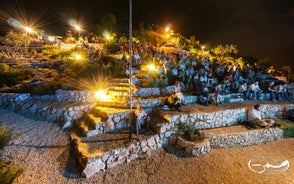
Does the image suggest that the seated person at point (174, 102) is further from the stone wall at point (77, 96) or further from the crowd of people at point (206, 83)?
the stone wall at point (77, 96)

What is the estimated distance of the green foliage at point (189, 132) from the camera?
7.00 metres

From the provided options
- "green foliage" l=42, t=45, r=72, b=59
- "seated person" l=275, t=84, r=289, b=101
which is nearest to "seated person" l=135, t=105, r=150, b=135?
"seated person" l=275, t=84, r=289, b=101

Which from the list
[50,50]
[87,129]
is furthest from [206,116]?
[50,50]

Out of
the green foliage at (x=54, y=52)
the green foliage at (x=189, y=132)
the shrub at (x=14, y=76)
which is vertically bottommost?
the green foliage at (x=189, y=132)

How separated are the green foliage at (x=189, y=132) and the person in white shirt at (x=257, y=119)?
10.9ft

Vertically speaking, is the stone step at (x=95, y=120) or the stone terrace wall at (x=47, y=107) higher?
the stone terrace wall at (x=47, y=107)

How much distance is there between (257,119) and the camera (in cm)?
843

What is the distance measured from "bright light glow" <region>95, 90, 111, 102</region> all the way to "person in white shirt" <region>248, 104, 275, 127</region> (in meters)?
7.34

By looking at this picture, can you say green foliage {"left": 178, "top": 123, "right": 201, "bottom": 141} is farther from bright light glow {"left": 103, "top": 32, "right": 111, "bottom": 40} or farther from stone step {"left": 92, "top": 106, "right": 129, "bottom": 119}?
bright light glow {"left": 103, "top": 32, "right": 111, "bottom": 40}

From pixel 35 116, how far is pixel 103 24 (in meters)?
24.1

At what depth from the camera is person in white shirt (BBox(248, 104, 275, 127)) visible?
818 cm

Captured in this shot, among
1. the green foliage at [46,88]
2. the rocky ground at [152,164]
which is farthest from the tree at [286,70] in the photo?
the green foliage at [46,88]

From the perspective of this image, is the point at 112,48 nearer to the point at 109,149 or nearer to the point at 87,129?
the point at 87,129

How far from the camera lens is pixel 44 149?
21.0ft
